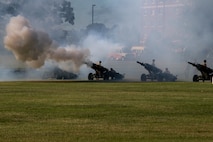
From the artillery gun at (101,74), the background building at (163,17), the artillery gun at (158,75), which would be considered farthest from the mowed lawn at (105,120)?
the background building at (163,17)

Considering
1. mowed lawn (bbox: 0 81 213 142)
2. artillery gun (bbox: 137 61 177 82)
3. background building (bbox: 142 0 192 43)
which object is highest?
background building (bbox: 142 0 192 43)

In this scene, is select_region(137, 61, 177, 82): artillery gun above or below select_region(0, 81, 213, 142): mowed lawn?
above

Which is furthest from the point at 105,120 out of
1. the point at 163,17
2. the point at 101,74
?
the point at 163,17

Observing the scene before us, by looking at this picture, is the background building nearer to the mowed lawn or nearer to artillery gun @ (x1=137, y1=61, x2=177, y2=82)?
artillery gun @ (x1=137, y1=61, x2=177, y2=82)

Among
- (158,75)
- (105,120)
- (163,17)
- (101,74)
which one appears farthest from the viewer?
(163,17)

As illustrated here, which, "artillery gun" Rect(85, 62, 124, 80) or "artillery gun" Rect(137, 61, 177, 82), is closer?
"artillery gun" Rect(137, 61, 177, 82)

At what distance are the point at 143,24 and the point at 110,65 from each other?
1767 centimetres

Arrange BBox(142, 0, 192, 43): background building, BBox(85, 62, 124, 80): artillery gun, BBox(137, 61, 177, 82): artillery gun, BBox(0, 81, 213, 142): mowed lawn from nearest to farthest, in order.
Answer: BBox(0, 81, 213, 142): mowed lawn < BBox(137, 61, 177, 82): artillery gun < BBox(85, 62, 124, 80): artillery gun < BBox(142, 0, 192, 43): background building

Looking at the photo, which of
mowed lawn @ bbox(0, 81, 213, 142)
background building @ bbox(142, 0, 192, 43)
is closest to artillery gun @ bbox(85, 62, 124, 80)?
background building @ bbox(142, 0, 192, 43)

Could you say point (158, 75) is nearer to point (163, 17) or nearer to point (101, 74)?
point (101, 74)

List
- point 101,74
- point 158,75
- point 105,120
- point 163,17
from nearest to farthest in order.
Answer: point 105,120 → point 158,75 → point 101,74 → point 163,17

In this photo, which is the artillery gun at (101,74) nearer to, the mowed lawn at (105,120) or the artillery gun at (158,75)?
the artillery gun at (158,75)

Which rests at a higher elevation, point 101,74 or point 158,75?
point 101,74

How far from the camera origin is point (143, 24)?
120m
